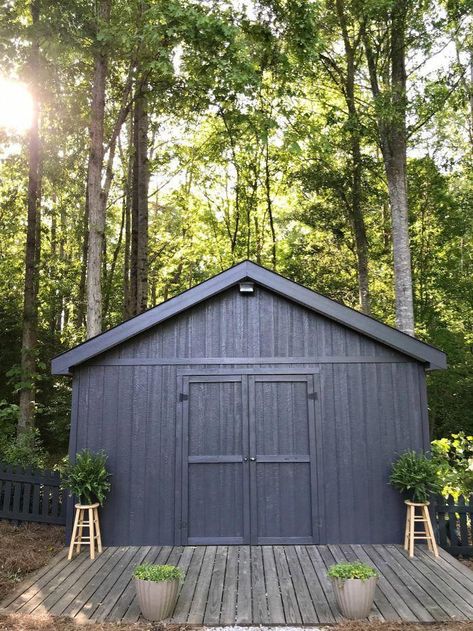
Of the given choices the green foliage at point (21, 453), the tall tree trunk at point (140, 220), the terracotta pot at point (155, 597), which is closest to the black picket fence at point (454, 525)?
the terracotta pot at point (155, 597)

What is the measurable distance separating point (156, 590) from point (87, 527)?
8.51 ft

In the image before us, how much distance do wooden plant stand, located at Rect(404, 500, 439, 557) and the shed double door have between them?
1203 millimetres

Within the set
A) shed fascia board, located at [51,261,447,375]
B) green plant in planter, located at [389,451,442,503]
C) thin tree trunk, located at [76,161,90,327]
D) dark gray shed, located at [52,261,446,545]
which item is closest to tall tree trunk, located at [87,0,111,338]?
shed fascia board, located at [51,261,447,375]

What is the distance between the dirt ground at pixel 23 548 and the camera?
5.31 metres

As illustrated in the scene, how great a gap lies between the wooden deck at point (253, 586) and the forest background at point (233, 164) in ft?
14.2

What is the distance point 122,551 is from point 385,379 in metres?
4.17

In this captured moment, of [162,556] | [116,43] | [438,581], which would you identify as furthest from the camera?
[116,43]

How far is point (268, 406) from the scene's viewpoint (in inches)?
260

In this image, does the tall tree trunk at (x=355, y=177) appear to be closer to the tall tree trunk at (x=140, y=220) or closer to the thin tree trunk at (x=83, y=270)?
the tall tree trunk at (x=140, y=220)

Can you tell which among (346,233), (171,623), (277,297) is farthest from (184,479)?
(346,233)

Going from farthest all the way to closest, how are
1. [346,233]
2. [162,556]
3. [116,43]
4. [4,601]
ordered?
1. [346,233]
2. [116,43]
3. [162,556]
4. [4,601]

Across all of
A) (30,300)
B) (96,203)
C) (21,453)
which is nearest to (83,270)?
(30,300)

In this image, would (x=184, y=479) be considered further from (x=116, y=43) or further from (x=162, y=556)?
(x=116, y=43)

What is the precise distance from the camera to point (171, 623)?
13.5ft
